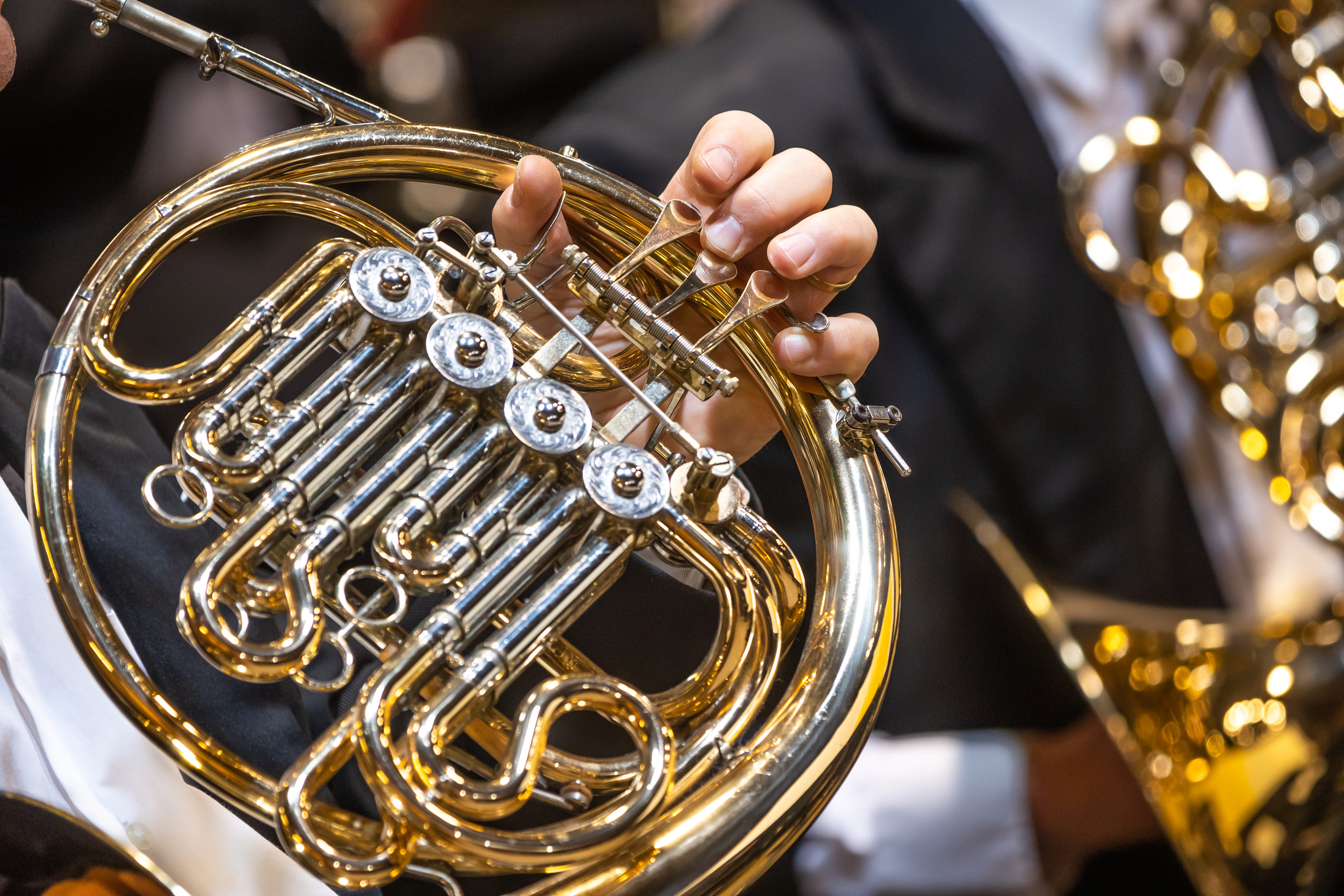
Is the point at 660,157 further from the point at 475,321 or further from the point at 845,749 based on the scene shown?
the point at 845,749

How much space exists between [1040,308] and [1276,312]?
1.30ft

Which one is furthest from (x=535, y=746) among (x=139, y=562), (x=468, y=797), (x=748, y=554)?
(x=139, y=562)

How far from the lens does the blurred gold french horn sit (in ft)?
2.92

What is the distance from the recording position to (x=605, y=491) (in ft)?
1.42

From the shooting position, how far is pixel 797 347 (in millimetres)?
476

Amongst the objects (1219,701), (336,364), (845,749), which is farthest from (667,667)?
(1219,701)

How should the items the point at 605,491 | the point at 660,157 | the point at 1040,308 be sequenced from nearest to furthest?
Result: the point at 605,491
the point at 660,157
the point at 1040,308

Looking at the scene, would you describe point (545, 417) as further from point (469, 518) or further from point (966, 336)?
point (966, 336)

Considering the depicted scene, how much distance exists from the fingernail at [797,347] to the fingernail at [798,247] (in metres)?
0.03

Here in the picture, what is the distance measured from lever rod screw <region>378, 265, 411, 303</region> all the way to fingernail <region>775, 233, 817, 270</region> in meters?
0.17

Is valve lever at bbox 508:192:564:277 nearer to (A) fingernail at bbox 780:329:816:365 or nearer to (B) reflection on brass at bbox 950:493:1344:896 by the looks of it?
(A) fingernail at bbox 780:329:816:365

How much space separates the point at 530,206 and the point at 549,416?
0.11 meters

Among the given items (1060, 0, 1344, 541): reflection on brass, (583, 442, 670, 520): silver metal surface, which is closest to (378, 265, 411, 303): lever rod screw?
(583, 442, 670, 520): silver metal surface

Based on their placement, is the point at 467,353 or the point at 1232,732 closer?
the point at 467,353
